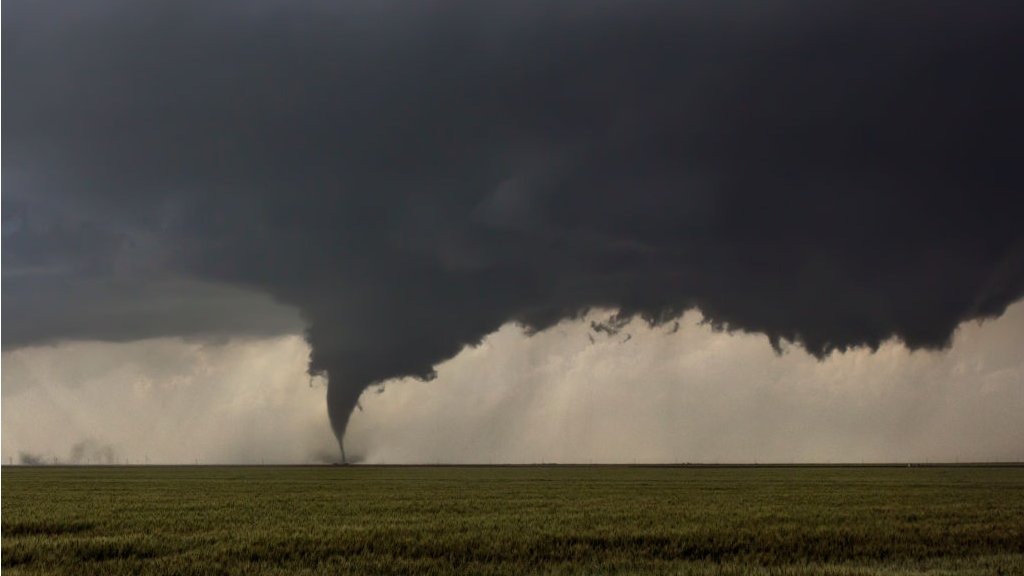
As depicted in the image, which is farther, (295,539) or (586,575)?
(295,539)

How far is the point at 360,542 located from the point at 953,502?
3636 cm

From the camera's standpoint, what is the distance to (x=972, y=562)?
67.1 ft

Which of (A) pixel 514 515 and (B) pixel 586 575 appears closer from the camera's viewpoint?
(B) pixel 586 575

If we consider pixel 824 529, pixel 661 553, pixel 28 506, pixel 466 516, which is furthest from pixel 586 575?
pixel 28 506

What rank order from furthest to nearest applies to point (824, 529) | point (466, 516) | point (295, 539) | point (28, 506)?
1. point (28, 506)
2. point (466, 516)
3. point (824, 529)
4. point (295, 539)

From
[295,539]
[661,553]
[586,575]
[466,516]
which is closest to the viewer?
[586,575]

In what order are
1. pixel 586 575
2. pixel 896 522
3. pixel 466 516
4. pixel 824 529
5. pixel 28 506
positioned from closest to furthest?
pixel 586 575
pixel 824 529
pixel 896 522
pixel 466 516
pixel 28 506

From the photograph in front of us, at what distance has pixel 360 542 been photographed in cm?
2272

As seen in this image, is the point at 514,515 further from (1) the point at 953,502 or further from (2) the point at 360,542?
(1) the point at 953,502

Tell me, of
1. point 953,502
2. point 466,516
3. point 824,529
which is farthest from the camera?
point 953,502

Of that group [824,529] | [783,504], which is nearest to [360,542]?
[824,529]

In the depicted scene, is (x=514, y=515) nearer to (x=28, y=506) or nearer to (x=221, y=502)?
(x=221, y=502)

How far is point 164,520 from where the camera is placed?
30500 mm

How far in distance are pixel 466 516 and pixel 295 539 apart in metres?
10.4
